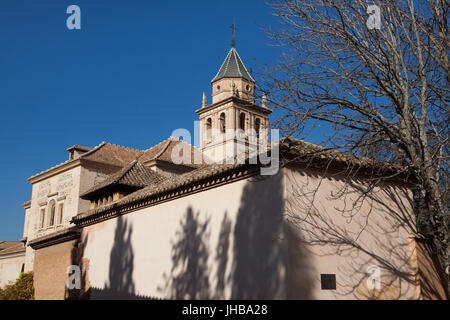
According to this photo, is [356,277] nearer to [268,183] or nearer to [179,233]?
[268,183]

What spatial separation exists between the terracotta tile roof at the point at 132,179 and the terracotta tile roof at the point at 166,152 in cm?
777

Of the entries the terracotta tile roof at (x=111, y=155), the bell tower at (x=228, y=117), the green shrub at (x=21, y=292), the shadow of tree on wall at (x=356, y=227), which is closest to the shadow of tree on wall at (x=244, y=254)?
the shadow of tree on wall at (x=356, y=227)

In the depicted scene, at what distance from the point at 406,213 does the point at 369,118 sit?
2951mm

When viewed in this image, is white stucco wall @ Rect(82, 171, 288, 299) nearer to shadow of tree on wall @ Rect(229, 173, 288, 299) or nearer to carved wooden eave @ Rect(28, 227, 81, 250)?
shadow of tree on wall @ Rect(229, 173, 288, 299)

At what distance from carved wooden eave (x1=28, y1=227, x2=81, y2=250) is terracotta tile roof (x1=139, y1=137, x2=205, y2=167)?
29.6ft

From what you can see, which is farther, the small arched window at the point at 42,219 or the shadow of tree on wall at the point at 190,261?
the small arched window at the point at 42,219

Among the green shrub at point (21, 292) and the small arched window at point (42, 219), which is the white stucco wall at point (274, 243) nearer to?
the green shrub at point (21, 292)

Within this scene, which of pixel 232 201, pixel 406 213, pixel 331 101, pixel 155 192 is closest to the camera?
pixel 331 101

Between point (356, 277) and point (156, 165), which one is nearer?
point (356, 277)

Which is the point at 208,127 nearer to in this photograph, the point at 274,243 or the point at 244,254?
the point at 244,254

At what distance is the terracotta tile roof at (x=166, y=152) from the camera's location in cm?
2619
